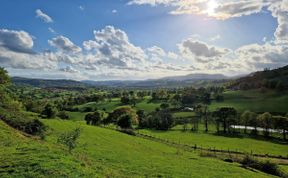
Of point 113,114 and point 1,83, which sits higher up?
point 1,83

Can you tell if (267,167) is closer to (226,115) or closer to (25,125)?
(25,125)

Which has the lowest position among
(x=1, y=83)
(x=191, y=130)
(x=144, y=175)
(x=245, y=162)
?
(x=191, y=130)

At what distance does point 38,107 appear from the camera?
152 meters

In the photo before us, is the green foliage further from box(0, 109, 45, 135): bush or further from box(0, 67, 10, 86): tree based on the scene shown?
box(0, 109, 45, 135): bush

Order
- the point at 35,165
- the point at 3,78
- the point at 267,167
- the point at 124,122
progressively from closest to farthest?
the point at 35,165 → the point at 267,167 → the point at 3,78 → the point at 124,122

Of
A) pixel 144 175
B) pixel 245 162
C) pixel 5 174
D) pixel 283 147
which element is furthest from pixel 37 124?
pixel 283 147

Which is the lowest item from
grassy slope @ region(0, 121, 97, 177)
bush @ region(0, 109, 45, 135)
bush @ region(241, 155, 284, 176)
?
bush @ region(241, 155, 284, 176)

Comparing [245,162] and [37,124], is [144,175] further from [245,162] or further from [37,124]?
[245,162]

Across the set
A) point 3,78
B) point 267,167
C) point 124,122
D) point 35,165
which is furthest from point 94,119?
point 35,165

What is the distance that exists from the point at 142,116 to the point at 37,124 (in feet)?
392

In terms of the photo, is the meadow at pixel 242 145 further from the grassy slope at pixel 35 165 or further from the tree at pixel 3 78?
the grassy slope at pixel 35 165

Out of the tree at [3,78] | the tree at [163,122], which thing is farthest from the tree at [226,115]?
the tree at [3,78]

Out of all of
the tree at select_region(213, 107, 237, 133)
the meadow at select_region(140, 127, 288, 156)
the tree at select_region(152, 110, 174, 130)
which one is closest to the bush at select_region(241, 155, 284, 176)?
the meadow at select_region(140, 127, 288, 156)

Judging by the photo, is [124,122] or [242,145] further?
[124,122]
